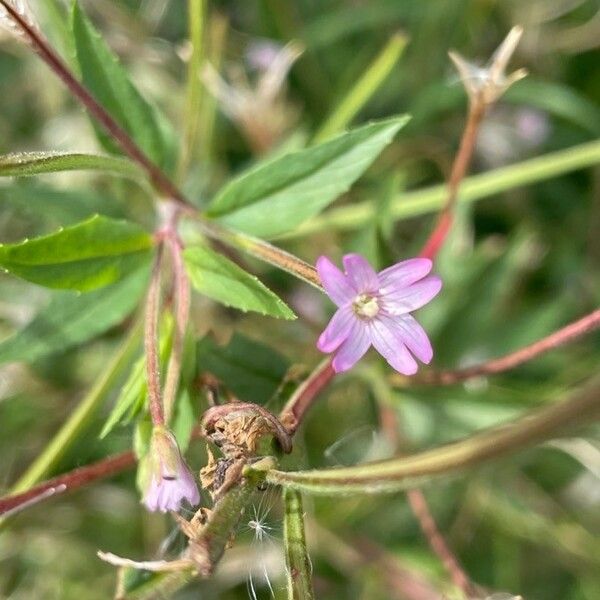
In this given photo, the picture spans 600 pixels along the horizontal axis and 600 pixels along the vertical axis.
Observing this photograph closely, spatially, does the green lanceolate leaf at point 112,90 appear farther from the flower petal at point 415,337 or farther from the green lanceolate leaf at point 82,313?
the flower petal at point 415,337

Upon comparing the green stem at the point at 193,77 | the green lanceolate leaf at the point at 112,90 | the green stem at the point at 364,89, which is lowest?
the green lanceolate leaf at the point at 112,90

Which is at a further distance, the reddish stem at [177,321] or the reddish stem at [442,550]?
the reddish stem at [442,550]

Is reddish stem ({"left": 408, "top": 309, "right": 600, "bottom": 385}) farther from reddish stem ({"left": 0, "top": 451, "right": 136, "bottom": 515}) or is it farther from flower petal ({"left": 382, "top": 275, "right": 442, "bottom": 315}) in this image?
reddish stem ({"left": 0, "top": 451, "right": 136, "bottom": 515})

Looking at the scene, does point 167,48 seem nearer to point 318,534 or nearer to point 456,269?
point 456,269

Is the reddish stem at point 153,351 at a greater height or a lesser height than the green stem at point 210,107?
lesser

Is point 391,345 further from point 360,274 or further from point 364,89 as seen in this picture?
point 364,89

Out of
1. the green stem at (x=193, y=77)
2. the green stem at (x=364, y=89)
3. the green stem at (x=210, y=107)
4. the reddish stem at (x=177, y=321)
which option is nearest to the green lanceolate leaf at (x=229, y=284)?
the reddish stem at (x=177, y=321)

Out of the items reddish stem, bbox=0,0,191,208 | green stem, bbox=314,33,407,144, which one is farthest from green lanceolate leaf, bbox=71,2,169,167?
green stem, bbox=314,33,407,144
